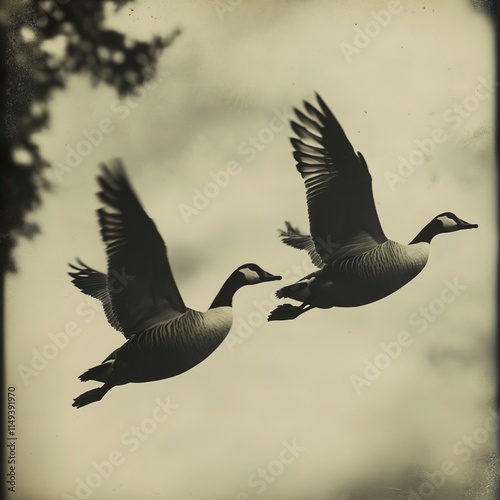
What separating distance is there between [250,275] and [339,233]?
393 mm

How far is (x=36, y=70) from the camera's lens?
→ 8.34 ft

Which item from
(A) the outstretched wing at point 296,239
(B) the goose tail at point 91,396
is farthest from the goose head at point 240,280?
(B) the goose tail at point 91,396

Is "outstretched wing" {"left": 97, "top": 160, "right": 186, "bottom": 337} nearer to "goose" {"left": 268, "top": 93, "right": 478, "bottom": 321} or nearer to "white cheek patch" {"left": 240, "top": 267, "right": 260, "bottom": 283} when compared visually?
"white cheek patch" {"left": 240, "top": 267, "right": 260, "bottom": 283}

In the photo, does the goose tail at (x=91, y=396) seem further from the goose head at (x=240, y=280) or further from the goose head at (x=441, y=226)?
the goose head at (x=441, y=226)

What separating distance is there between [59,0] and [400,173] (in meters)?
1.52

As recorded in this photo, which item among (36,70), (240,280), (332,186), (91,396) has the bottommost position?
(91,396)

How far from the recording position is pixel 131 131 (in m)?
2.53

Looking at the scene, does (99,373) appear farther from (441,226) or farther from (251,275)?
(441,226)

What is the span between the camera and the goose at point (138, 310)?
2473mm

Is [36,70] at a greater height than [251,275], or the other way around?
[36,70]

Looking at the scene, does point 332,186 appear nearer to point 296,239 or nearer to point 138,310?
point 296,239

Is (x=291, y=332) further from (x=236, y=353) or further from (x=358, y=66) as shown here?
(x=358, y=66)

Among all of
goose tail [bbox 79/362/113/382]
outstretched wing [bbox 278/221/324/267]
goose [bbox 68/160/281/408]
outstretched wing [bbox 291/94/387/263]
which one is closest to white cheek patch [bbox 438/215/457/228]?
outstretched wing [bbox 291/94/387/263]

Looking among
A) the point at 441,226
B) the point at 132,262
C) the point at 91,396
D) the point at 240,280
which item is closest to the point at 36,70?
the point at 132,262
